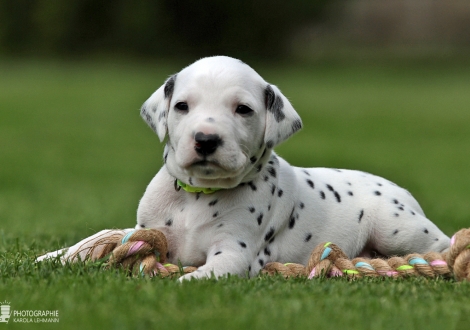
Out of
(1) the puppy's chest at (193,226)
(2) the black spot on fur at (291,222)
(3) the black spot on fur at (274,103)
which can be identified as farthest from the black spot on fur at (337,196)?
(1) the puppy's chest at (193,226)

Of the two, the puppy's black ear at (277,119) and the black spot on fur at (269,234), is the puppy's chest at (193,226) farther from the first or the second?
the puppy's black ear at (277,119)

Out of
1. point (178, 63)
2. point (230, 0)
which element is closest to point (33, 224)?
point (178, 63)

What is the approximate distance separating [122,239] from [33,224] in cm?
362

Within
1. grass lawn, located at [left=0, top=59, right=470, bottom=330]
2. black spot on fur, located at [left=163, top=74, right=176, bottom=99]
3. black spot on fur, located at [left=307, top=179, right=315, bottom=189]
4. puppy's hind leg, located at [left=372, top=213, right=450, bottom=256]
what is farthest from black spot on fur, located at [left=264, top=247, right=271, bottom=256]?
black spot on fur, located at [left=163, top=74, right=176, bottom=99]

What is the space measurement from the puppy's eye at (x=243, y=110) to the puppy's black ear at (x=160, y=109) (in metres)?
0.56

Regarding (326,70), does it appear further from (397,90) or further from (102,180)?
(102,180)

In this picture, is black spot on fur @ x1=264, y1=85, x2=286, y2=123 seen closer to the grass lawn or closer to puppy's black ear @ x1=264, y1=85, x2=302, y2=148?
puppy's black ear @ x1=264, y1=85, x2=302, y2=148

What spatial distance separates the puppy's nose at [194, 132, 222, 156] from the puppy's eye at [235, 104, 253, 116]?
38cm

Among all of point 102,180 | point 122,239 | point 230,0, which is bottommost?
point 102,180

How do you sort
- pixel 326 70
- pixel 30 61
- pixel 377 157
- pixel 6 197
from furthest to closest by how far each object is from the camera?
pixel 326 70 < pixel 30 61 < pixel 377 157 < pixel 6 197

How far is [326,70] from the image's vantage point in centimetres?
4472

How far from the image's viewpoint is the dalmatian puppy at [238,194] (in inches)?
217

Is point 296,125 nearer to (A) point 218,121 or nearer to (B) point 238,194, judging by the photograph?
(B) point 238,194

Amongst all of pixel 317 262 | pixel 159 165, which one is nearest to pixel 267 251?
pixel 317 262
